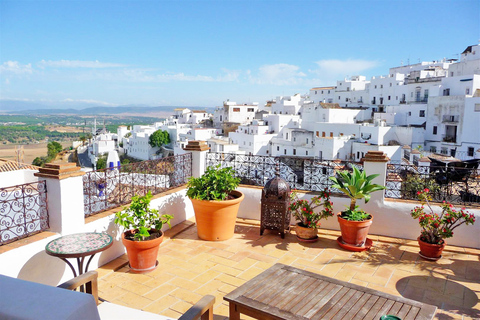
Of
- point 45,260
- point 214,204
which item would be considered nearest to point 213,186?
point 214,204

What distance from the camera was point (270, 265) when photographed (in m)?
4.35

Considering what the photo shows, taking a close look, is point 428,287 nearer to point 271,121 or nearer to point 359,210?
point 359,210

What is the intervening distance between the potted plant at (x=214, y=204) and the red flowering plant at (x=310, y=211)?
93 cm

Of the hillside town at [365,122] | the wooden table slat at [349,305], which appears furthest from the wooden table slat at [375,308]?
the hillside town at [365,122]

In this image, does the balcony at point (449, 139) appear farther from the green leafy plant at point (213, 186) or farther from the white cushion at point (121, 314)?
the white cushion at point (121, 314)

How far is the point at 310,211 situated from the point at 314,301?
9.26ft

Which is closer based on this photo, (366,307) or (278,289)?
(366,307)

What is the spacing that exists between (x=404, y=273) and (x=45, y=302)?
4157 mm

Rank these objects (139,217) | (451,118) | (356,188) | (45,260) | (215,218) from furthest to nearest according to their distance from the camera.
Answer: (451,118) < (215,218) < (356,188) < (139,217) < (45,260)

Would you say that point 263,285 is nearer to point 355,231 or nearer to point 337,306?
point 337,306

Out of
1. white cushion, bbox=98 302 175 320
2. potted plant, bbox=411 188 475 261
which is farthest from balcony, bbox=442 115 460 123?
white cushion, bbox=98 302 175 320

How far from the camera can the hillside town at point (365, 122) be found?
109ft

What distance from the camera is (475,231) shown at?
488 centimetres

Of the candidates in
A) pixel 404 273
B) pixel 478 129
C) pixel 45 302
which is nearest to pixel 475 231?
pixel 404 273
